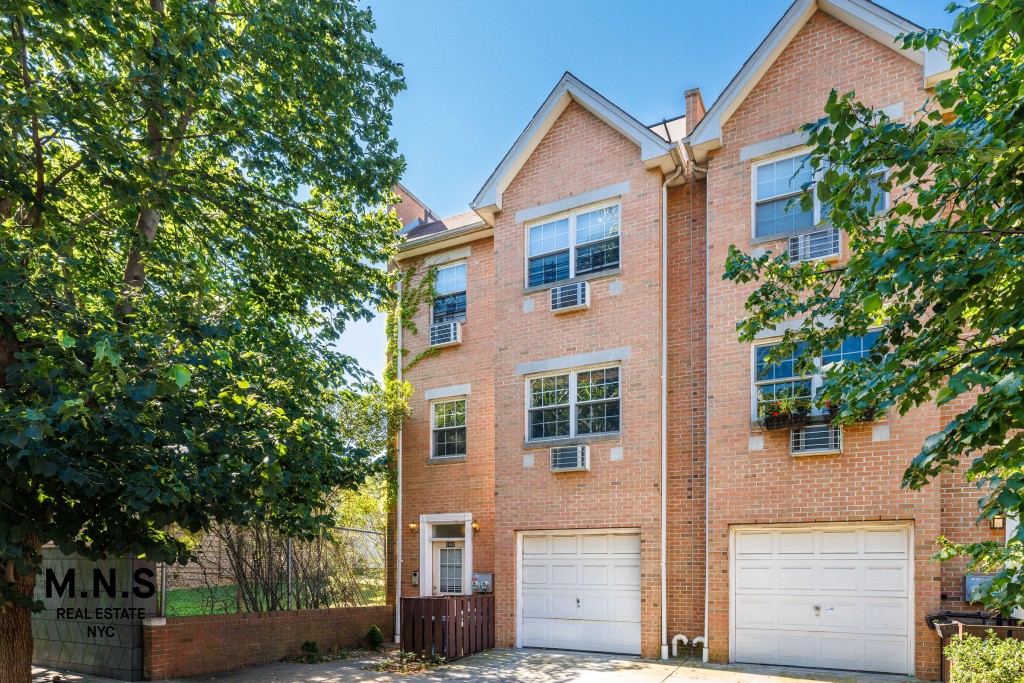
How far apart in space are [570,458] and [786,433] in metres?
3.94

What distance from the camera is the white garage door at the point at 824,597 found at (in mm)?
11055

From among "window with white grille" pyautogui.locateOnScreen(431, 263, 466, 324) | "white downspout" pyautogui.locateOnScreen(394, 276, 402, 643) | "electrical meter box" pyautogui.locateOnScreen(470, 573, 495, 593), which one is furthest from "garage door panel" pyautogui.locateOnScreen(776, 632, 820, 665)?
"window with white grille" pyautogui.locateOnScreen(431, 263, 466, 324)

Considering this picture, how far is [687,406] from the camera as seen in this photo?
43.4 ft

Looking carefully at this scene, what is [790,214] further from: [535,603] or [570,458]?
[535,603]

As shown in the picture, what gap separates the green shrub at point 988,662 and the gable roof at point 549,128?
890cm

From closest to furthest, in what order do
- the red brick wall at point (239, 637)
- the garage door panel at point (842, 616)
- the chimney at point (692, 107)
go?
the garage door panel at point (842, 616) → the red brick wall at point (239, 637) → the chimney at point (692, 107)

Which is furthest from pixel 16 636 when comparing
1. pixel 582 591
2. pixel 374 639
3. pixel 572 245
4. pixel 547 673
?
pixel 572 245

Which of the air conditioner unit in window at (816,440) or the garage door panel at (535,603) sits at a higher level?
the air conditioner unit in window at (816,440)

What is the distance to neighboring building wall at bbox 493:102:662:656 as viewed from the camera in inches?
524

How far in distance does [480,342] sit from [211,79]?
8.42 meters

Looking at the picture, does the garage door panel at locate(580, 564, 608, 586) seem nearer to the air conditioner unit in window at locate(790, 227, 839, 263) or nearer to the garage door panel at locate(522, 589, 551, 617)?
the garage door panel at locate(522, 589, 551, 617)

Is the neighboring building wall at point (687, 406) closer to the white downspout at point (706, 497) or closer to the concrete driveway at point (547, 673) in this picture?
the white downspout at point (706, 497)

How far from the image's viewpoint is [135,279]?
10.6 m

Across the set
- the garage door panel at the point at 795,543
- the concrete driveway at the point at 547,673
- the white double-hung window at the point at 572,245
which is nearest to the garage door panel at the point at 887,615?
the concrete driveway at the point at 547,673
